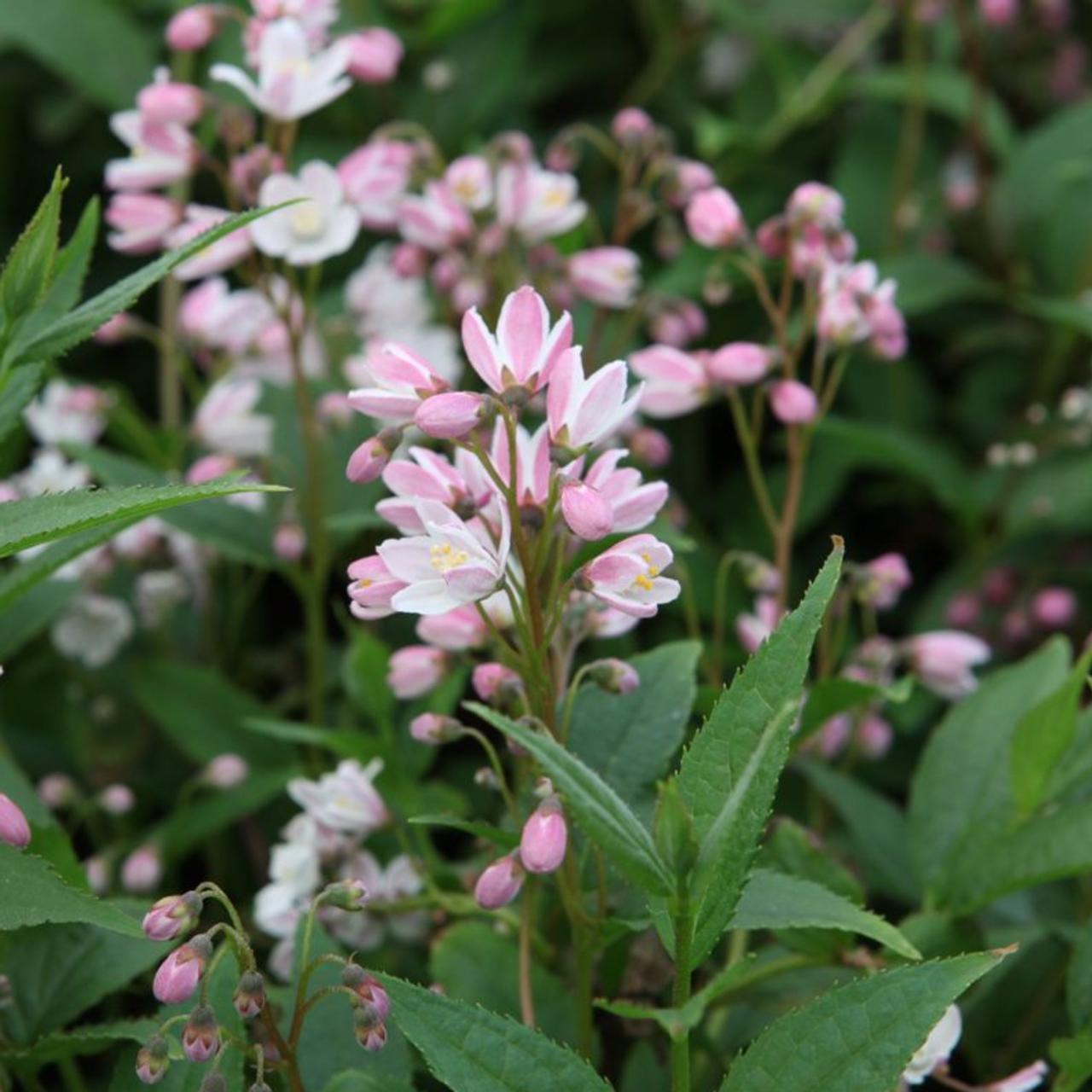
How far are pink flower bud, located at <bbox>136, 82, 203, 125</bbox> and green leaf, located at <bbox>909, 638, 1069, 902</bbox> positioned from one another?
1.07 metres

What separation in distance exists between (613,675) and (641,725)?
0.12m

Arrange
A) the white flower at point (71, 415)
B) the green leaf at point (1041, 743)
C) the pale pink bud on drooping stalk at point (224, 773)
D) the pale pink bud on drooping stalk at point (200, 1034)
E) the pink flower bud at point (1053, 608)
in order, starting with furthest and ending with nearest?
the pink flower bud at point (1053, 608), the white flower at point (71, 415), the pale pink bud on drooping stalk at point (224, 773), the green leaf at point (1041, 743), the pale pink bud on drooping stalk at point (200, 1034)

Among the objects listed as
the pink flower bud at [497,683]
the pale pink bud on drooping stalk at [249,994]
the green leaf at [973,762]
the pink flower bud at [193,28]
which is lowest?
the green leaf at [973,762]

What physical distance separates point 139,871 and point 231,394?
66 cm

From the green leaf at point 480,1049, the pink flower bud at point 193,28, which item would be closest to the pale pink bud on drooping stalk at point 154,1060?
the green leaf at point 480,1049

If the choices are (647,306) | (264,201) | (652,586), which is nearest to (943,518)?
(647,306)

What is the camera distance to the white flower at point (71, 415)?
204cm

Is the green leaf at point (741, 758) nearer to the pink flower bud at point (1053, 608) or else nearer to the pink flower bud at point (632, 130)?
the pink flower bud at point (632, 130)

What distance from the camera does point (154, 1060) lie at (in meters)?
1.04

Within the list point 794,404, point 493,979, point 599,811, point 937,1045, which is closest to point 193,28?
point 794,404

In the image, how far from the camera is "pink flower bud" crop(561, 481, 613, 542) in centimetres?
105

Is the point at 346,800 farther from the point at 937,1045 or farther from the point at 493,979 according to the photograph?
the point at 937,1045

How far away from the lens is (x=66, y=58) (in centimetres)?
253

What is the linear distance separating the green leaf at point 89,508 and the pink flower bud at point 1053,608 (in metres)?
1.53
